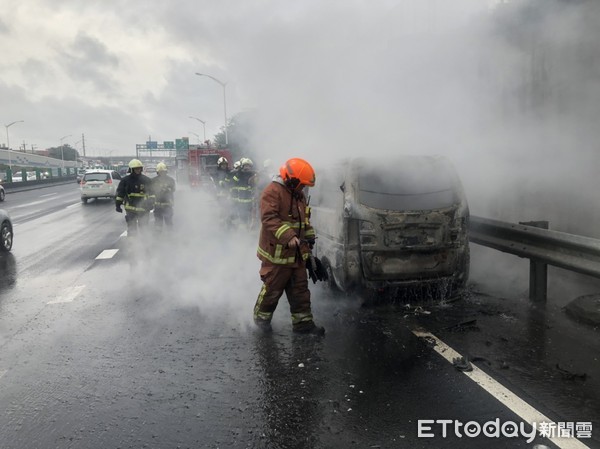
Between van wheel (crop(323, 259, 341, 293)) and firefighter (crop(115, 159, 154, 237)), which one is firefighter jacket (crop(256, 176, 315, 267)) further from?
firefighter (crop(115, 159, 154, 237))

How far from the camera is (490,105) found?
699 centimetres

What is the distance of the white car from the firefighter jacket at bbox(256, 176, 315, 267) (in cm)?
1973

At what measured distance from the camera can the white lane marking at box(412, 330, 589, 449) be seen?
111 inches

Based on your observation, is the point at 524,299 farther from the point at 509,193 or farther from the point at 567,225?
the point at 509,193

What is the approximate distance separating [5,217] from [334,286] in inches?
288

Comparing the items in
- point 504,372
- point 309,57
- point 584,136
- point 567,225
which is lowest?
point 504,372

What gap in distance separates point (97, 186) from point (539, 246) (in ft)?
68.0

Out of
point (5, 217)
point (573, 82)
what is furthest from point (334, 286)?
point (5, 217)

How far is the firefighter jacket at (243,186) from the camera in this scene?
10221 mm

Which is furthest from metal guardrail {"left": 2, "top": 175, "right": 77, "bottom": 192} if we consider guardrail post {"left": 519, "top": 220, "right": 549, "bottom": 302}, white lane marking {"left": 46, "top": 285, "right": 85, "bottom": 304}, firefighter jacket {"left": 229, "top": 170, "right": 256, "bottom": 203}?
guardrail post {"left": 519, "top": 220, "right": 549, "bottom": 302}

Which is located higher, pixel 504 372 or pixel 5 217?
pixel 5 217

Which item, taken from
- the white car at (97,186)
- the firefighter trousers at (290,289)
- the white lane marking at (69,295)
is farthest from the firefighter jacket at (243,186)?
the white car at (97,186)

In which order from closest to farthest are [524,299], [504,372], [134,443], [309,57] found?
[134,443], [504,372], [524,299], [309,57]

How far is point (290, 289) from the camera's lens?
4.76 m
